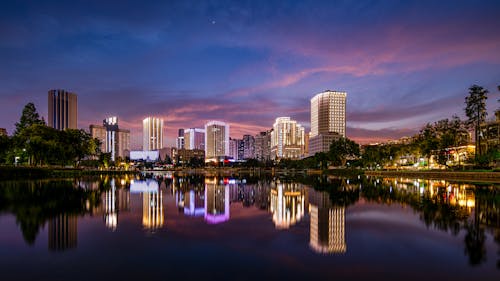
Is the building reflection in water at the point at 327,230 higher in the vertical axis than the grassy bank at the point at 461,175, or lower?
higher

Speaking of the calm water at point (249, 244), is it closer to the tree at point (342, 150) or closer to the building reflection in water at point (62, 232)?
the building reflection in water at point (62, 232)

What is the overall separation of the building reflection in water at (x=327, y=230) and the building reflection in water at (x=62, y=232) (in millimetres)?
9461

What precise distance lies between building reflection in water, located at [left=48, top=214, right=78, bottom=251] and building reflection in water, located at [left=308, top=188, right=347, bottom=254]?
31.0 ft

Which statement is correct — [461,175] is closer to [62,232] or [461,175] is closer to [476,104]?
[476,104]

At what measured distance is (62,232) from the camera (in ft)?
50.3

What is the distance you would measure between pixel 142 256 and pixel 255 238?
4998 mm

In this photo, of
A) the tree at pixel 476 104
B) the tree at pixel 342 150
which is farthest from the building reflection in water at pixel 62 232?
the tree at pixel 342 150

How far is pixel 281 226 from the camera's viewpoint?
57.9 ft

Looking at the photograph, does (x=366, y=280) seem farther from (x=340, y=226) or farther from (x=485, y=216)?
(x=485, y=216)

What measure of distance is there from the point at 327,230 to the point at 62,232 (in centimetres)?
1207

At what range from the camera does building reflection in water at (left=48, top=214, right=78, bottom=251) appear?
43.0 feet

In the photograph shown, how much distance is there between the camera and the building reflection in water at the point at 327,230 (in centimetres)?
1316

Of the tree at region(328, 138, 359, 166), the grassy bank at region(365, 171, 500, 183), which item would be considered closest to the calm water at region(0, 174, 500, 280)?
the grassy bank at region(365, 171, 500, 183)

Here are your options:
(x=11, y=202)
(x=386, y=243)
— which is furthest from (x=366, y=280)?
(x=11, y=202)
